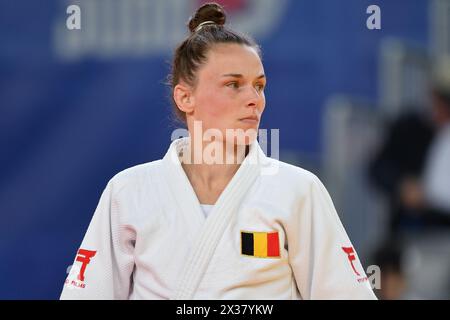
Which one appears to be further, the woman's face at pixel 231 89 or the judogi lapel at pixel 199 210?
the woman's face at pixel 231 89

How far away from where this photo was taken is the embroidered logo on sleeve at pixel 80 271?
3.00m

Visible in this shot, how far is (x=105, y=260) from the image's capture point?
300cm

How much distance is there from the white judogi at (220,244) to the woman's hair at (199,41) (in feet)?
1.10

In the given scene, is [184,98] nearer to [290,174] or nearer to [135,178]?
[135,178]

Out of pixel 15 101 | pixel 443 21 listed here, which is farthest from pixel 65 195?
pixel 443 21

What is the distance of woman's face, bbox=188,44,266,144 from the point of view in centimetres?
302

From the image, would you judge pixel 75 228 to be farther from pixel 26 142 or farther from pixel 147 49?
pixel 147 49

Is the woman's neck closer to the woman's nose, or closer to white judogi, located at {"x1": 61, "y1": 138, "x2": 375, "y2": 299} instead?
white judogi, located at {"x1": 61, "y1": 138, "x2": 375, "y2": 299}

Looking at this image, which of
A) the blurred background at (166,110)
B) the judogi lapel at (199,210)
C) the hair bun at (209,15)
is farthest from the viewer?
the blurred background at (166,110)

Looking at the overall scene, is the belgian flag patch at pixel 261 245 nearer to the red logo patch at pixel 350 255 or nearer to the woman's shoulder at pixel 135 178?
the red logo patch at pixel 350 255

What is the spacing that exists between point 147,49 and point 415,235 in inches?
75.5

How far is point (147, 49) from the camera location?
5691 millimetres

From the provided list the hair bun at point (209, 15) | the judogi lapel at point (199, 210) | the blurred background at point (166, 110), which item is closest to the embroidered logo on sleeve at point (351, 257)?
the judogi lapel at point (199, 210)

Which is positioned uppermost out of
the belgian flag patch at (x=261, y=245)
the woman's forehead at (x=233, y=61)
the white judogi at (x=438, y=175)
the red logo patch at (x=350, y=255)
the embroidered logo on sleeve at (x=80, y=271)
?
the woman's forehead at (x=233, y=61)
